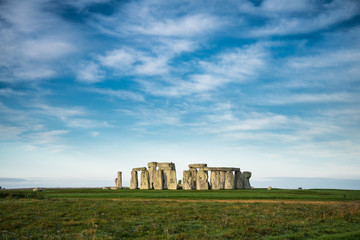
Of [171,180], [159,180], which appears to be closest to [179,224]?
[171,180]

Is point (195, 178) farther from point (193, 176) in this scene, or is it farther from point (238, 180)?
point (238, 180)

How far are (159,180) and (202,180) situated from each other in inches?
289

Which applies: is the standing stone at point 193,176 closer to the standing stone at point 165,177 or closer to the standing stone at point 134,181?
the standing stone at point 165,177

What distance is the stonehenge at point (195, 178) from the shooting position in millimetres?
48469

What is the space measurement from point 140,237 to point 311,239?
7775 millimetres

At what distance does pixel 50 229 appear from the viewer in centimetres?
1534

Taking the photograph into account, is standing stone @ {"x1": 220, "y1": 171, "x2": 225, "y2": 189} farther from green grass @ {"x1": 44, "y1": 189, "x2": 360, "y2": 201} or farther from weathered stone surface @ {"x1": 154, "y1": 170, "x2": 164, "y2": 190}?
weathered stone surface @ {"x1": 154, "y1": 170, "x2": 164, "y2": 190}

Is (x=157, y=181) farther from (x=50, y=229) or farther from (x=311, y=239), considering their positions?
(x=311, y=239)

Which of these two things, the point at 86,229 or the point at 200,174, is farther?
the point at 200,174

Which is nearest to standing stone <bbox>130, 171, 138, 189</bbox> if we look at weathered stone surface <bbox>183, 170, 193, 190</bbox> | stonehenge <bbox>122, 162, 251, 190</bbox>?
stonehenge <bbox>122, 162, 251, 190</bbox>

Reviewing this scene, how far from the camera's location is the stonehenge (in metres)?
48.5

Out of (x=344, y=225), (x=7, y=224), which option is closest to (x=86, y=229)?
(x=7, y=224)

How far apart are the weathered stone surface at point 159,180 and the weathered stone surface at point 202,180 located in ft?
19.9

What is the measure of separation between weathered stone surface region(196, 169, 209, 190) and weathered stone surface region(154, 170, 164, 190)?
6.06 meters
